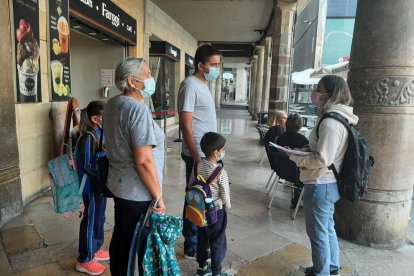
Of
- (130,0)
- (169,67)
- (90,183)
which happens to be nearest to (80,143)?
(90,183)

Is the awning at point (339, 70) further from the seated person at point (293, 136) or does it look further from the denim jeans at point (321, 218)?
the denim jeans at point (321, 218)

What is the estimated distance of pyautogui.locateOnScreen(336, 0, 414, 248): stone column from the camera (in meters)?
2.72

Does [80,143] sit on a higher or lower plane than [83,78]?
lower

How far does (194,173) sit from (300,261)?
130 centimetres

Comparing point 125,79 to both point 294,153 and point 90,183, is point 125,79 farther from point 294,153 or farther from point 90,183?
point 294,153

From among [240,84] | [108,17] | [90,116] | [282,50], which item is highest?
[240,84]

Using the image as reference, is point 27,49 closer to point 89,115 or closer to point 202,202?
point 89,115

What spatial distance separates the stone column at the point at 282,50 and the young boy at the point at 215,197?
6433 millimetres

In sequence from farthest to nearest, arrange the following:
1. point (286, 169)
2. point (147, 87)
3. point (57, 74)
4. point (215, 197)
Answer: point (57, 74)
point (286, 169)
point (215, 197)
point (147, 87)

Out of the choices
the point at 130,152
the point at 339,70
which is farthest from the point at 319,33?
the point at 130,152

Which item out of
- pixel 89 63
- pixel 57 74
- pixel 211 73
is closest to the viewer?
pixel 211 73

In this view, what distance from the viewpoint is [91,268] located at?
2.41 metres

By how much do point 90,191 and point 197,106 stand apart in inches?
40.0

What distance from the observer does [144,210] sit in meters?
1.80
